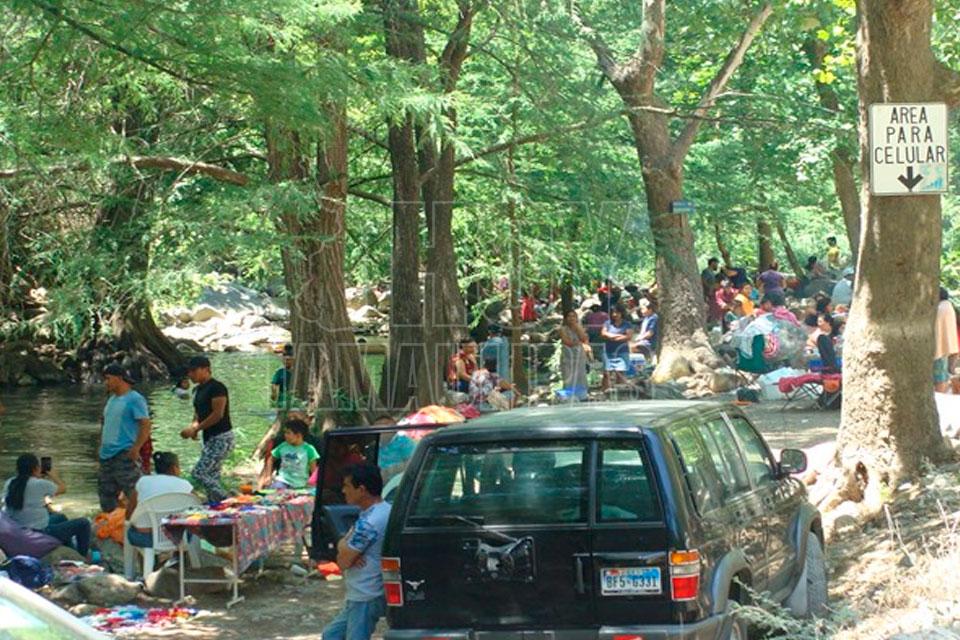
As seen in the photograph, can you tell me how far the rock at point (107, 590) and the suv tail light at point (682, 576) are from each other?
592cm

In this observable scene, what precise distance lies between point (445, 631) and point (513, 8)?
46.5 feet

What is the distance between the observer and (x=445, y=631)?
736 centimetres

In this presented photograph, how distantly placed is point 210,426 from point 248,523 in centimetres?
276

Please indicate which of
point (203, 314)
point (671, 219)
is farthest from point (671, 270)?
point (203, 314)

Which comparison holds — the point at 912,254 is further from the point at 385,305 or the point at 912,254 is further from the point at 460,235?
the point at 385,305

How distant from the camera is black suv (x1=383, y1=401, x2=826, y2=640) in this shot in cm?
711

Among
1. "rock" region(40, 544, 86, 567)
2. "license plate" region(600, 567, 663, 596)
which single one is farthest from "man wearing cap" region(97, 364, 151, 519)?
"license plate" region(600, 567, 663, 596)

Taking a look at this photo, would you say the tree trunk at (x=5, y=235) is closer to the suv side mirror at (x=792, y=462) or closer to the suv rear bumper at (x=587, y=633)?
the suv side mirror at (x=792, y=462)

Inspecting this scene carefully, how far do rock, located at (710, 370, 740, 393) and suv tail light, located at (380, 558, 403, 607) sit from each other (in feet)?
54.8

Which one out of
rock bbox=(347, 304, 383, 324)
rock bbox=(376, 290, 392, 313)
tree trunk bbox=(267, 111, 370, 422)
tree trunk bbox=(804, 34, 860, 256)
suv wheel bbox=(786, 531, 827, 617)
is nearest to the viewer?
suv wheel bbox=(786, 531, 827, 617)

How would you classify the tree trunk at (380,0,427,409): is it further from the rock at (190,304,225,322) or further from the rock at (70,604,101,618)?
the rock at (190,304,225,322)

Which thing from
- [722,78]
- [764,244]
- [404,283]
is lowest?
[404,283]

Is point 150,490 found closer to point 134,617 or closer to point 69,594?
point 69,594

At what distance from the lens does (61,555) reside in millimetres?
12898
